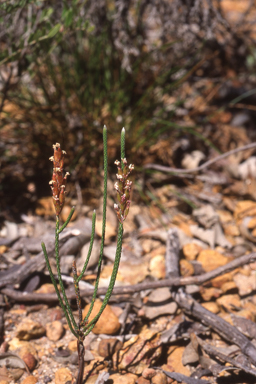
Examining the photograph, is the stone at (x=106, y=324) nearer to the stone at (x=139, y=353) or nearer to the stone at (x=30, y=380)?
the stone at (x=139, y=353)

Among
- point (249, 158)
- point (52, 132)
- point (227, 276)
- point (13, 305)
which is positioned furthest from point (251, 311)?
point (52, 132)

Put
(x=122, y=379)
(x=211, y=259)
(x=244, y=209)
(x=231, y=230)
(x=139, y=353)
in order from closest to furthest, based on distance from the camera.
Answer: (x=122, y=379), (x=139, y=353), (x=211, y=259), (x=231, y=230), (x=244, y=209)

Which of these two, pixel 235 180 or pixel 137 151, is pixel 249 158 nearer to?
pixel 235 180

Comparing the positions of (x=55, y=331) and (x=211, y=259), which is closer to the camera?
(x=55, y=331)

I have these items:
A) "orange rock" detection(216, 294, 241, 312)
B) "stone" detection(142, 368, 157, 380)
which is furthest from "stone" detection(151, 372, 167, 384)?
"orange rock" detection(216, 294, 241, 312)

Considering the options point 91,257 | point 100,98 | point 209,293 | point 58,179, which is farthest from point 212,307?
point 100,98

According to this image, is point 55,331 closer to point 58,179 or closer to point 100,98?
point 58,179

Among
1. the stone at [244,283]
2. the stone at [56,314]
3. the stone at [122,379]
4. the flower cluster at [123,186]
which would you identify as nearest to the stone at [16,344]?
the stone at [56,314]
